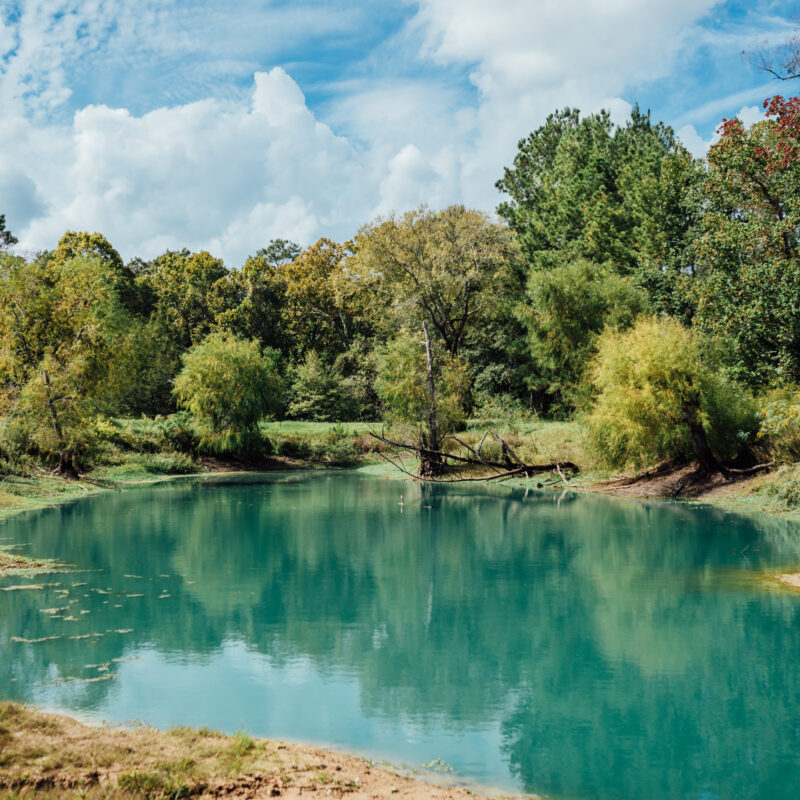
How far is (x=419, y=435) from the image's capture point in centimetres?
3575

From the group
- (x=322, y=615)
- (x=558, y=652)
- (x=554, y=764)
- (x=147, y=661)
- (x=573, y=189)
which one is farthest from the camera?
(x=573, y=189)

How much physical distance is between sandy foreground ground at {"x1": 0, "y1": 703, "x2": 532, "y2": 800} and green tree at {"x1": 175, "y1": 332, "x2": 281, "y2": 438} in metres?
34.1

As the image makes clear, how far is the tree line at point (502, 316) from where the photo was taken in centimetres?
2578

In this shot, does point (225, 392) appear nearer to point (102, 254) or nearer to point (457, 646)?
point (102, 254)

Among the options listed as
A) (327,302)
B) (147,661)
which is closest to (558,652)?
(147,661)

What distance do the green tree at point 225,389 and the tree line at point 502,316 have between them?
0.38 ft

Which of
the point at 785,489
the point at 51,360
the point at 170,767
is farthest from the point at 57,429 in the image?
the point at 170,767

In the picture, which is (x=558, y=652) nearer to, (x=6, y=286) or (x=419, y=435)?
(x=419, y=435)

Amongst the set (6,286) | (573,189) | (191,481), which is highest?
(573,189)

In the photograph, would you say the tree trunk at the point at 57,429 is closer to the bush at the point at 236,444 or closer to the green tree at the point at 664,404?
the bush at the point at 236,444

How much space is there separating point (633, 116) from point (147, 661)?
1905 inches

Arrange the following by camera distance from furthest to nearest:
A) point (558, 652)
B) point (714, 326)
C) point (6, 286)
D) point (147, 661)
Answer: point (6, 286) → point (714, 326) → point (558, 652) → point (147, 661)

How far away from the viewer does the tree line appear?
25.8m

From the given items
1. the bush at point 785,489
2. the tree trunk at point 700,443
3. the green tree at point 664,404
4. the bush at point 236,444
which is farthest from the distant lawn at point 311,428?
the bush at point 785,489
